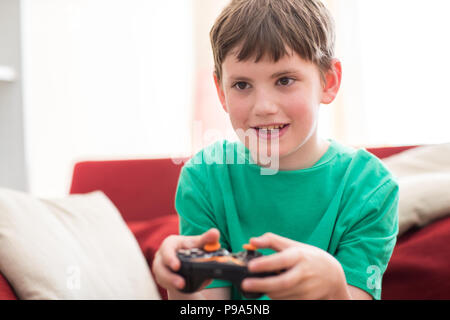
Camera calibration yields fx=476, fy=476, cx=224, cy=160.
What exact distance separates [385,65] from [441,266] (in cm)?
126

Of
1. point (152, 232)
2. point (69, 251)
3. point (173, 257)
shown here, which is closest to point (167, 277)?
point (173, 257)

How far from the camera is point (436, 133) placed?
1811 millimetres

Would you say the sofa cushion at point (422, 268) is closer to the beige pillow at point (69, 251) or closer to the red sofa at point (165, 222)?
the red sofa at point (165, 222)

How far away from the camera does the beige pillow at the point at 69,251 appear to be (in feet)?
2.43

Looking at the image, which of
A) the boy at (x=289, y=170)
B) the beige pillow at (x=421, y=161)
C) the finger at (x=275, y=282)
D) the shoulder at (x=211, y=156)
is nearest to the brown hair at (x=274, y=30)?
the boy at (x=289, y=170)

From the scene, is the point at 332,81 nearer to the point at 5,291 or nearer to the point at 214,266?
the point at 214,266

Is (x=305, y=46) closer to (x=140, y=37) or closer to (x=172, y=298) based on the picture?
(x=172, y=298)

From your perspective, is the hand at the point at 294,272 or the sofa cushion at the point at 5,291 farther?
the sofa cushion at the point at 5,291

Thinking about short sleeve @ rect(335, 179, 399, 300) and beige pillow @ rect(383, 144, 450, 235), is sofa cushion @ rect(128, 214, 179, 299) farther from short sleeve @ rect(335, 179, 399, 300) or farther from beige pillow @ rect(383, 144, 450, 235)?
short sleeve @ rect(335, 179, 399, 300)

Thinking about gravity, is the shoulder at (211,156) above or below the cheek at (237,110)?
below

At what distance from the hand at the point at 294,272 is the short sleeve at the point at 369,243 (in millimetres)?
91

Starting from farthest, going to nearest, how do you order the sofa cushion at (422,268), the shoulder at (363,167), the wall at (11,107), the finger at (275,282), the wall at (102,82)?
1. the wall at (102,82)
2. the wall at (11,107)
3. the sofa cushion at (422,268)
4. the shoulder at (363,167)
5. the finger at (275,282)

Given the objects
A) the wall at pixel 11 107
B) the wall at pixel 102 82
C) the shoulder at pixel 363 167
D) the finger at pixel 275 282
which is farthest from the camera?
the wall at pixel 102 82
